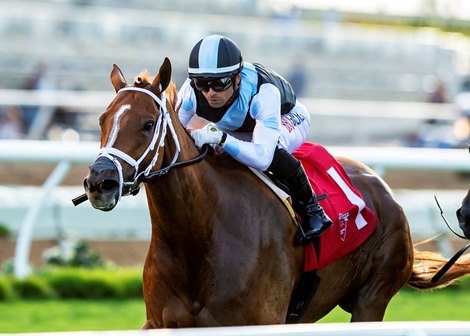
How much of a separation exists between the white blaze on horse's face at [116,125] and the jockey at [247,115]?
17.5 inches

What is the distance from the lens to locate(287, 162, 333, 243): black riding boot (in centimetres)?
486

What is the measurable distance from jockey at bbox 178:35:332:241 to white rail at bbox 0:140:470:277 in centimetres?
260

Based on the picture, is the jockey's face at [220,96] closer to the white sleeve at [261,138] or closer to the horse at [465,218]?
the white sleeve at [261,138]

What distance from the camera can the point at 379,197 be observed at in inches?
220

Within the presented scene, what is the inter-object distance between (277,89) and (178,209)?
2.46 ft

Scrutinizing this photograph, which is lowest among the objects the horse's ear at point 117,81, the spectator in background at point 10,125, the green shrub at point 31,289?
the spectator in background at point 10,125

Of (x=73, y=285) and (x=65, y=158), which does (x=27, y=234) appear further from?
(x=65, y=158)

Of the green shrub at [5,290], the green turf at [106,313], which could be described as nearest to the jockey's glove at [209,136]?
the green turf at [106,313]

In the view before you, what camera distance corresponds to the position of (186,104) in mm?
4961

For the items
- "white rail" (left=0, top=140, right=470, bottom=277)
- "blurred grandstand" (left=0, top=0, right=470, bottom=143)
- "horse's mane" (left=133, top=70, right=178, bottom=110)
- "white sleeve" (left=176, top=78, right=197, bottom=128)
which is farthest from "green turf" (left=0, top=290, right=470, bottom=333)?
"blurred grandstand" (left=0, top=0, right=470, bottom=143)

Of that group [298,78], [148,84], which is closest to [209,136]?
[148,84]

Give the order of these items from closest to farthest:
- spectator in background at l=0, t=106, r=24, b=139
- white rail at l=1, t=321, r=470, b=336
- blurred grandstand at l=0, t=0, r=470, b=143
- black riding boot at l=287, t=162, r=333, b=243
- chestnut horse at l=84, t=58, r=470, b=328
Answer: white rail at l=1, t=321, r=470, b=336, chestnut horse at l=84, t=58, r=470, b=328, black riding boot at l=287, t=162, r=333, b=243, spectator in background at l=0, t=106, r=24, b=139, blurred grandstand at l=0, t=0, r=470, b=143

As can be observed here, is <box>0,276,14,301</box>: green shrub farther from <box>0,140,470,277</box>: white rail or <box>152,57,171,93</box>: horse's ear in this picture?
<box>152,57,171,93</box>: horse's ear

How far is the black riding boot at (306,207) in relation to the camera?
191 inches
